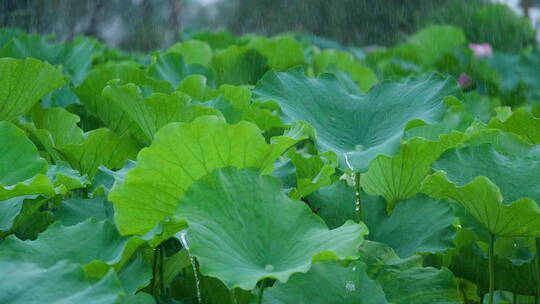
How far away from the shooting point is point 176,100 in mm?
1106

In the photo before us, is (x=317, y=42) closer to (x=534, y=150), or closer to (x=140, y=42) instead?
(x=534, y=150)

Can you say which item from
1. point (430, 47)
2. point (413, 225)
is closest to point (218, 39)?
A: point (430, 47)

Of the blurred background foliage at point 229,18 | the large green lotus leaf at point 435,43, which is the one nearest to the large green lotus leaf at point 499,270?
the large green lotus leaf at point 435,43

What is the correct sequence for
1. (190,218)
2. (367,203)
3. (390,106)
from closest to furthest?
(190,218)
(367,203)
(390,106)

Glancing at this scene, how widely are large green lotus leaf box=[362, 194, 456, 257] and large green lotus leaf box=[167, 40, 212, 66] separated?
1045mm

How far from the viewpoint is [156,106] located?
1109 mm

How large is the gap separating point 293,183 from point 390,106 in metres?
0.26

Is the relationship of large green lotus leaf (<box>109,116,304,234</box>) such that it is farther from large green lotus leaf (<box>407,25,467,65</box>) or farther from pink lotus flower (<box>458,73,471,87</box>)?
large green lotus leaf (<box>407,25,467,65</box>)

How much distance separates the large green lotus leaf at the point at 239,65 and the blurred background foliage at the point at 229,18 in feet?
20.8

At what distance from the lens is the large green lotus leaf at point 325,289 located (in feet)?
2.83

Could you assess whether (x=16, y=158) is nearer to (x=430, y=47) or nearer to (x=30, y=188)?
(x=30, y=188)

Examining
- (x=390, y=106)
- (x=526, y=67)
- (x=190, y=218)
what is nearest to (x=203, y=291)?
(x=190, y=218)

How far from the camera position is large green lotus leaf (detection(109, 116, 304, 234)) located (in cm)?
87

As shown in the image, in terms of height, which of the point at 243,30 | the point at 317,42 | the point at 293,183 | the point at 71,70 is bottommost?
the point at 243,30
